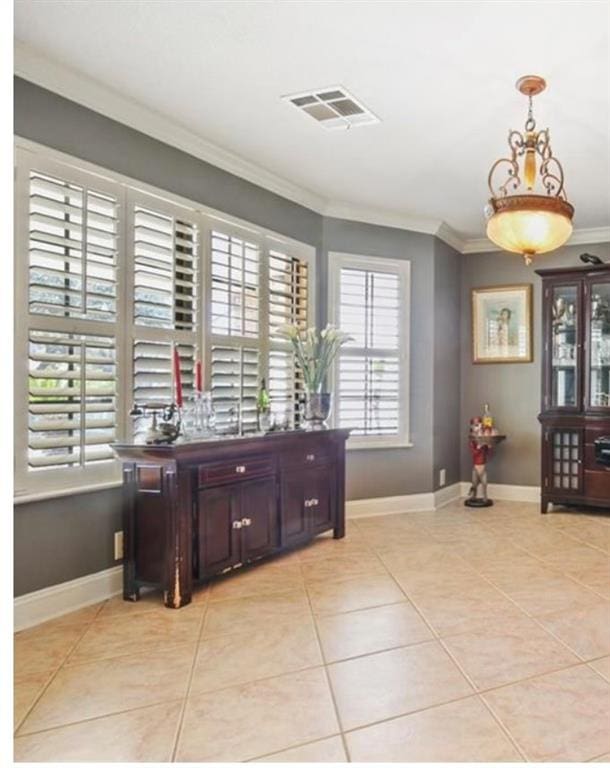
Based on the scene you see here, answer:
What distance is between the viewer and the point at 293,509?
4.14 metres

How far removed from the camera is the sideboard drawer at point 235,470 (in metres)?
3.36

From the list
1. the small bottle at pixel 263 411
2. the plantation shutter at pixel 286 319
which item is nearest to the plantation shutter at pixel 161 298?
the small bottle at pixel 263 411

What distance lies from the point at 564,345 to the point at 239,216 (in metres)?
3.37

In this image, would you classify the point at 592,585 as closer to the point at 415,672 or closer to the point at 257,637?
the point at 415,672

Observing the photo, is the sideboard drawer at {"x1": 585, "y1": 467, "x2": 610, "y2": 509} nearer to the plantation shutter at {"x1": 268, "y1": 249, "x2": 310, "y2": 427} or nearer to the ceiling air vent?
the plantation shutter at {"x1": 268, "y1": 249, "x2": 310, "y2": 427}

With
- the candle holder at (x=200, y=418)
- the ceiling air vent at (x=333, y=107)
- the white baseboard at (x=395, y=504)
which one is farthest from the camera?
the white baseboard at (x=395, y=504)

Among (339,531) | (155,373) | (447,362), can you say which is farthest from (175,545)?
(447,362)

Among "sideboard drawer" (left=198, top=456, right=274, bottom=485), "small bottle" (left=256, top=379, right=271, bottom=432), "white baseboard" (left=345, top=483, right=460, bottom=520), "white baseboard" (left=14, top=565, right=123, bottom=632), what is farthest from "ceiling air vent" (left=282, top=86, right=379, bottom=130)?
"white baseboard" (left=345, top=483, right=460, bottom=520)

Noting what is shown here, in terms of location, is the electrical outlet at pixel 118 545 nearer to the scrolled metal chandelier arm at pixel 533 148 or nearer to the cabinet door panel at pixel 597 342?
the scrolled metal chandelier arm at pixel 533 148

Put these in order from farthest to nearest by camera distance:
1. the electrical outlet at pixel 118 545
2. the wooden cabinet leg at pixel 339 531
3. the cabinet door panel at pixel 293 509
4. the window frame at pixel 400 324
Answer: the window frame at pixel 400 324 < the wooden cabinet leg at pixel 339 531 < the cabinet door panel at pixel 293 509 < the electrical outlet at pixel 118 545

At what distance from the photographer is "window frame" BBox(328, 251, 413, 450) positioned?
5.27 metres

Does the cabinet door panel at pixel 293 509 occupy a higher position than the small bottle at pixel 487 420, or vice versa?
the small bottle at pixel 487 420

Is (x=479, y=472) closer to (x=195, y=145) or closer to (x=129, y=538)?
(x=129, y=538)

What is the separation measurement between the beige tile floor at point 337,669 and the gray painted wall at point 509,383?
7.42 feet
